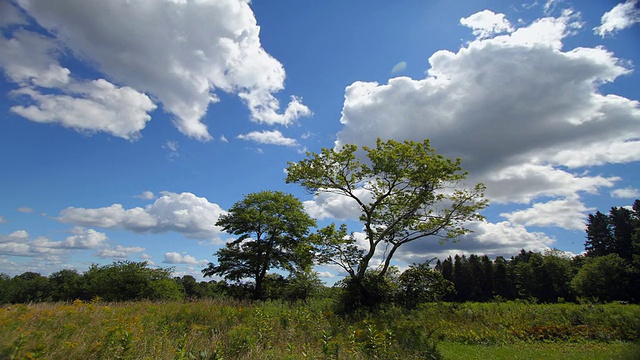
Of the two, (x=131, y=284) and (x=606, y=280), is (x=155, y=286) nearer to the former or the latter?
(x=131, y=284)

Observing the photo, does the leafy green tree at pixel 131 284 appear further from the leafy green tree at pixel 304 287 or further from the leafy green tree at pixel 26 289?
the leafy green tree at pixel 26 289

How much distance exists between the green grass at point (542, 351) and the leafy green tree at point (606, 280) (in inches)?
1549

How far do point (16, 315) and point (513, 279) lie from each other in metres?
77.3

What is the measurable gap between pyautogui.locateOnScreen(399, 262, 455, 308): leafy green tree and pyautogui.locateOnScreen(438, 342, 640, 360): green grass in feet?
20.0

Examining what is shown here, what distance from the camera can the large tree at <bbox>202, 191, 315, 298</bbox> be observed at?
Result: 29922 millimetres

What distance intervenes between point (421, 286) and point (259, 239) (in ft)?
59.8

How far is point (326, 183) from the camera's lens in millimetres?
18672

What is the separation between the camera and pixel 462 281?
6950 centimetres

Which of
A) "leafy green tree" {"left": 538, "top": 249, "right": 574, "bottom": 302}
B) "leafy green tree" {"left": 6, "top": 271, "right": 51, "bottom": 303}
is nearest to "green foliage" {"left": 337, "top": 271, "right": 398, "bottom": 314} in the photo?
"leafy green tree" {"left": 538, "top": 249, "right": 574, "bottom": 302}

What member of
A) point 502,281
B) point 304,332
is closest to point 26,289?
point 304,332

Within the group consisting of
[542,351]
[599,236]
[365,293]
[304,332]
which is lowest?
[542,351]

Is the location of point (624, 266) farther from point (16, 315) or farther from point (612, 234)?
point (16, 315)

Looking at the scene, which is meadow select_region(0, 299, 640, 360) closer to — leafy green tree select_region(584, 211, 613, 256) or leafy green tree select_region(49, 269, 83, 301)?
leafy green tree select_region(49, 269, 83, 301)

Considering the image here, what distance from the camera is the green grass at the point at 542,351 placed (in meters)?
8.91
